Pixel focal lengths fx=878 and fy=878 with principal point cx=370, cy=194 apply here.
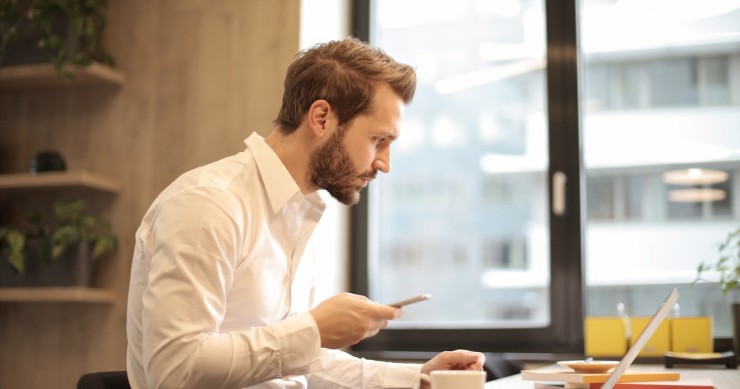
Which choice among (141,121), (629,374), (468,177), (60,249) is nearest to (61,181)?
(60,249)

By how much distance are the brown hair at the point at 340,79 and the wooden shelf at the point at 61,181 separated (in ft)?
5.54

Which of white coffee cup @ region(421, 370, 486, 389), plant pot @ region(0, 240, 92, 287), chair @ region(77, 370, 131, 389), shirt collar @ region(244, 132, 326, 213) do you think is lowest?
chair @ region(77, 370, 131, 389)

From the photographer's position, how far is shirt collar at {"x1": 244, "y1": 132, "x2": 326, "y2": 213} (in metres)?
1.88

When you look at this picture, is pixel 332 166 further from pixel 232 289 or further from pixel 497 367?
pixel 497 367

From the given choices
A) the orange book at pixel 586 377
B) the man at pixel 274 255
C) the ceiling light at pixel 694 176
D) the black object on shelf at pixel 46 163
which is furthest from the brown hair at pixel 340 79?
the black object on shelf at pixel 46 163

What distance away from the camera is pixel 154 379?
5.02 feet

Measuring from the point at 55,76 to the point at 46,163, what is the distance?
14.3 inches

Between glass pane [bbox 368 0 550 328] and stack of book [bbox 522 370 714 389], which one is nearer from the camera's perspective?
stack of book [bbox 522 370 714 389]

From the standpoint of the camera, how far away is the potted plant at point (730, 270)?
9.53 feet

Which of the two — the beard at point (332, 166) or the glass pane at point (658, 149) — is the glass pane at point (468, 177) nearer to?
the glass pane at point (658, 149)

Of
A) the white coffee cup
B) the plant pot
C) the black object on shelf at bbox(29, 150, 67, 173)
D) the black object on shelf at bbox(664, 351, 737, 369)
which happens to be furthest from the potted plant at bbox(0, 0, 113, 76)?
the white coffee cup

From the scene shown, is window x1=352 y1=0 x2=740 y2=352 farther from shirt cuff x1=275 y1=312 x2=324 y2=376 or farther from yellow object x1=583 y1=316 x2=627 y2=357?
shirt cuff x1=275 y1=312 x2=324 y2=376

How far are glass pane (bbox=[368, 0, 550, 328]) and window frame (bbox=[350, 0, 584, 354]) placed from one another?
48 millimetres

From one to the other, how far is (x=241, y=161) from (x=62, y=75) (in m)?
2.00
